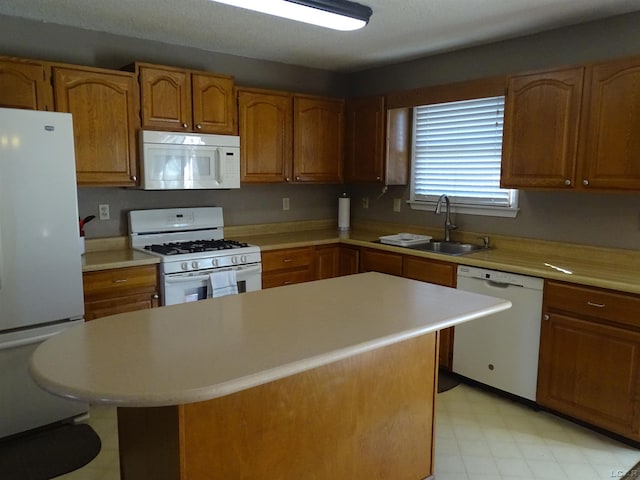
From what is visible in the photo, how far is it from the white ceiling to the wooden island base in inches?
79.1

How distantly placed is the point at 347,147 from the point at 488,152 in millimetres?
1283

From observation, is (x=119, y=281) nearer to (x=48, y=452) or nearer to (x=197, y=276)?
(x=197, y=276)

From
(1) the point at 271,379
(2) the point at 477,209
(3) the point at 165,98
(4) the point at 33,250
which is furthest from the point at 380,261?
(1) the point at 271,379

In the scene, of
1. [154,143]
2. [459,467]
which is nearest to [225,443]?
[459,467]

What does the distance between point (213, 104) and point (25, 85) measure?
3.93ft

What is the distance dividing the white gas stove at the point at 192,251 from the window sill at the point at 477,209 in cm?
152

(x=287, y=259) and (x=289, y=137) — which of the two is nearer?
(x=287, y=259)

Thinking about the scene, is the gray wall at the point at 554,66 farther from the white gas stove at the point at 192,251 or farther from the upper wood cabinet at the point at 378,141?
the white gas stove at the point at 192,251

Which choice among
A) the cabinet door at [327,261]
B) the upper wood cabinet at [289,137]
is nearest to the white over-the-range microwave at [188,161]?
the upper wood cabinet at [289,137]

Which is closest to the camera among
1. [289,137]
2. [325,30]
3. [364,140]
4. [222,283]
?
[325,30]

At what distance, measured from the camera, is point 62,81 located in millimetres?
2967

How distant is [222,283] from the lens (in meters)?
3.43

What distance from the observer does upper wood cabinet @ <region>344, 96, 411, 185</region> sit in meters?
4.13

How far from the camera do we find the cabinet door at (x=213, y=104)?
11.5ft
